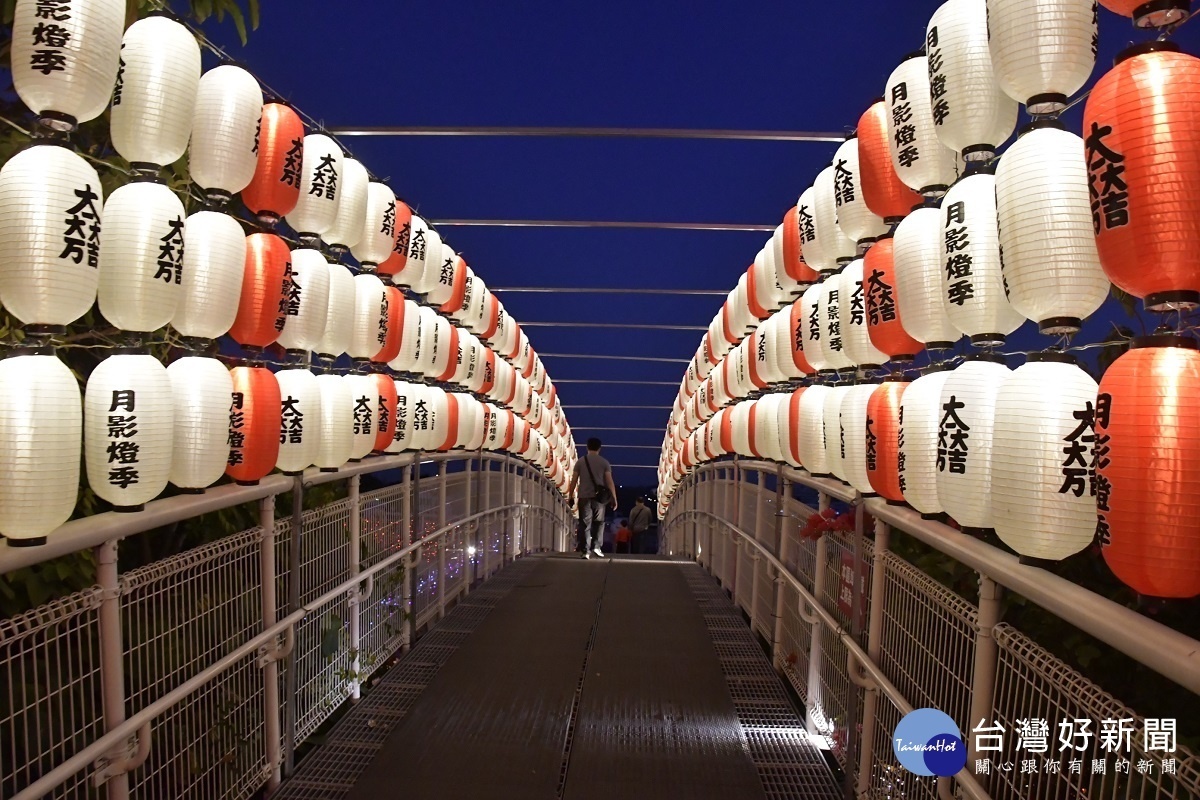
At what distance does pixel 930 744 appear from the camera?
2.53 metres

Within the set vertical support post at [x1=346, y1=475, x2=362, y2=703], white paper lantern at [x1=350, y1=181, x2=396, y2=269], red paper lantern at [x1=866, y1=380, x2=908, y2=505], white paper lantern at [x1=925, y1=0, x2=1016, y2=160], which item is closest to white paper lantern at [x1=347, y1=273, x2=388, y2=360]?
white paper lantern at [x1=350, y1=181, x2=396, y2=269]

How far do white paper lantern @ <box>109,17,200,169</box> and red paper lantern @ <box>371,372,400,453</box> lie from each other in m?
2.52

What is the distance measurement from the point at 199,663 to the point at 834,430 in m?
3.31

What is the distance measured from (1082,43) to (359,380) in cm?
437

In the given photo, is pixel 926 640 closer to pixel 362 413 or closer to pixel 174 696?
pixel 174 696

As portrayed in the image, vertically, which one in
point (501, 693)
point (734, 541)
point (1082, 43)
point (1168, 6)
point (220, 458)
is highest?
point (1082, 43)

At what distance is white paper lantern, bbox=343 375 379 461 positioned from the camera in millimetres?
5105

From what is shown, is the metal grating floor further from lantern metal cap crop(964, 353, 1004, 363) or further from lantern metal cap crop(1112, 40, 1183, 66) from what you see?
lantern metal cap crop(1112, 40, 1183, 66)

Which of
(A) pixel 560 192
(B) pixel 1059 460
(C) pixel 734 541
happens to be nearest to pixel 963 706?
(B) pixel 1059 460

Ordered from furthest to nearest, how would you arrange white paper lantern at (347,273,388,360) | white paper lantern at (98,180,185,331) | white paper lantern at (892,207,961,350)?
white paper lantern at (347,273,388,360) < white paper lantern at (892,207,961,350) < white paper lantern at (98,180,185,331)

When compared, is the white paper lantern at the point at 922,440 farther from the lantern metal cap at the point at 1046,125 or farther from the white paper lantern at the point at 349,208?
the white paper lantern at the point at 349,208

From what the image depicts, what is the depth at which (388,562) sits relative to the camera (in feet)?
18.1

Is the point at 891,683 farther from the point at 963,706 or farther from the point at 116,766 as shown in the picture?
the point at 116,766

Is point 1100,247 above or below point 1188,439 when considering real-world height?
above
